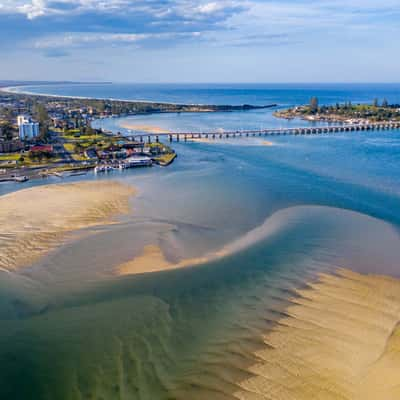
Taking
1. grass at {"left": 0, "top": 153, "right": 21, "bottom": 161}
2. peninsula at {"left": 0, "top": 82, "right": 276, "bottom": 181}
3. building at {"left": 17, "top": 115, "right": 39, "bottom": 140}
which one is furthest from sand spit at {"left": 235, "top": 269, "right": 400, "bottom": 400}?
building at {"left": 17, "top": 115, "right": 39, "bottom": 140}

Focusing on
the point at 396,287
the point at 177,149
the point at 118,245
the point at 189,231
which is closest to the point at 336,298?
the point at 396,287

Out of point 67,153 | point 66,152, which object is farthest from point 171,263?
point 66,152

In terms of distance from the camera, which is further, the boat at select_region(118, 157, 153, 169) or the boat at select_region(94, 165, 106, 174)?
the boat at select_region(118, 157, 153, 169)

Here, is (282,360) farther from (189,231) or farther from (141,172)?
(141,172)

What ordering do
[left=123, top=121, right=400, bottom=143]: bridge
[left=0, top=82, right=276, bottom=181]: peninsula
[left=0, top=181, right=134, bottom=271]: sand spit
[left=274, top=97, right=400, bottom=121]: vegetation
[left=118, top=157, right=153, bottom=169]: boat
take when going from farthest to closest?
[left=274, top=97, right=400, bottom=121]: vegetation → [left=123, top=121, right=400, bottom=143]: bridge → [left=118, top=157, right=153, bottom=169]: boat → [left=0, top=82, right=276, bottom=181]: peninsula → [left=0, top=181, right=134, bottom=271]: sand spit

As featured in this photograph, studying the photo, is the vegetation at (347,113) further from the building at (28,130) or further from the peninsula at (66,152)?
the building at (28,130)

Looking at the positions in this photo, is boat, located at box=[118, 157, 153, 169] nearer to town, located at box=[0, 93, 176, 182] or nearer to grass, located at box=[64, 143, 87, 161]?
town, located at box=[0, 93, 176, 182]
